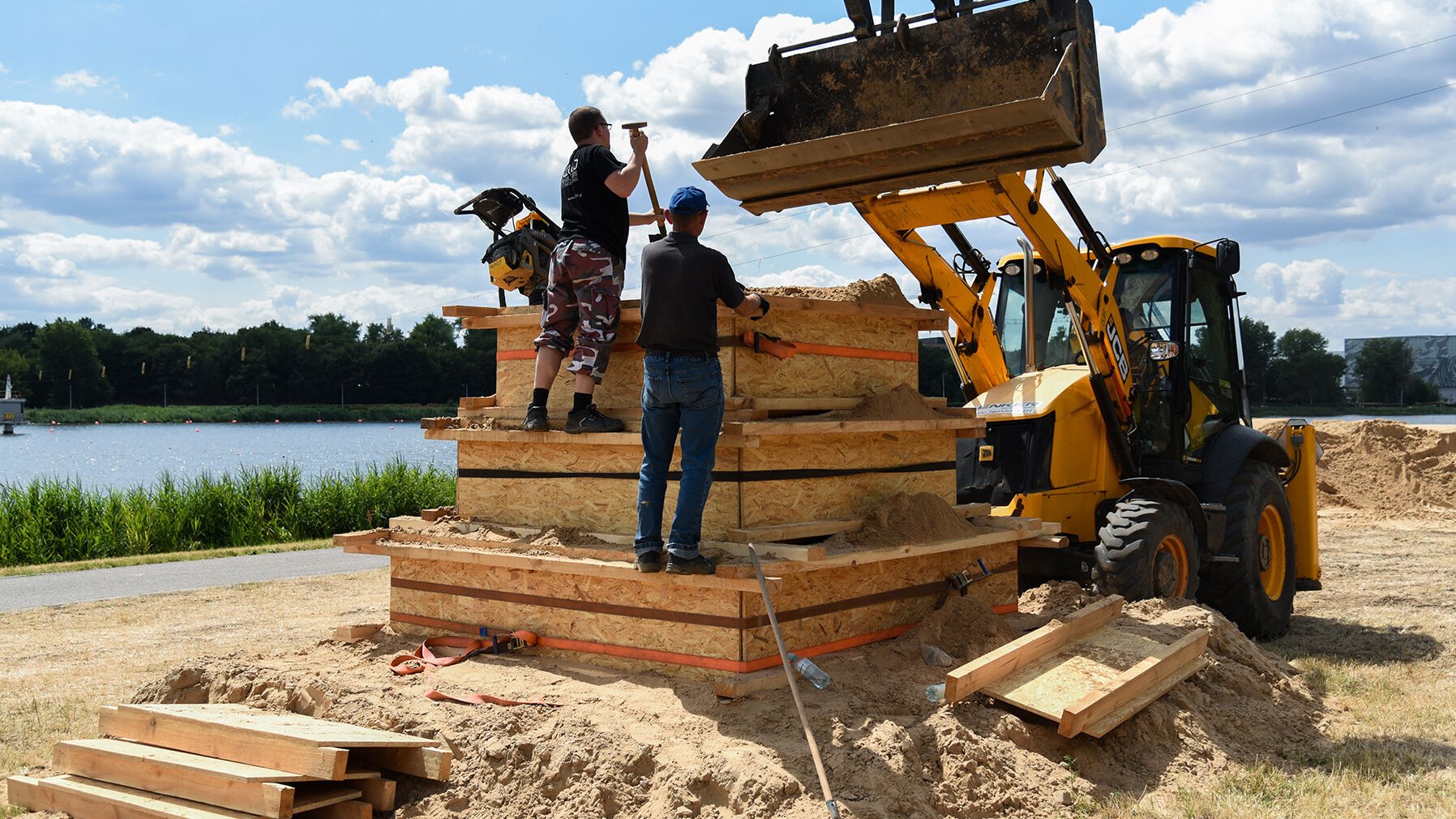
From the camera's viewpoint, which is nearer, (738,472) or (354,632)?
(738,472)

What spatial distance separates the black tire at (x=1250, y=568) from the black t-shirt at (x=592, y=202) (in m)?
5.88

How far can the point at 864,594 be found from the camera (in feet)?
23.6

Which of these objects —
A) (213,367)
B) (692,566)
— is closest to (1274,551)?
(692,566)

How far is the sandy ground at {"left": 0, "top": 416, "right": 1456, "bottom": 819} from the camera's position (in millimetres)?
5535

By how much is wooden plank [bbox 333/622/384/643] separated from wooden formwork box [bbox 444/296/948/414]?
6.01ft

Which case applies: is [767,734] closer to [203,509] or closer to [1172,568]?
[1172,568]

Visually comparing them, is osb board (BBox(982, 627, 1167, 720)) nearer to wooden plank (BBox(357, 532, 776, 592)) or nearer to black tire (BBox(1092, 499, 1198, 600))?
black tire (BBox(1092, 499, 1198, 600))

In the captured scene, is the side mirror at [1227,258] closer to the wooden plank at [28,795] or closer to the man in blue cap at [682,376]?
the man in blue cap at [682,376]

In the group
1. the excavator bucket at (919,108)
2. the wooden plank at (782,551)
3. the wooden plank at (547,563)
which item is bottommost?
the wooden plank at (547,563)

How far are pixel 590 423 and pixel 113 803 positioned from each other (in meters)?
3.17

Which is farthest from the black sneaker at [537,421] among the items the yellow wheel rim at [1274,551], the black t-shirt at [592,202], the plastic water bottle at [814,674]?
the yellow wheel rim at [1274,551]

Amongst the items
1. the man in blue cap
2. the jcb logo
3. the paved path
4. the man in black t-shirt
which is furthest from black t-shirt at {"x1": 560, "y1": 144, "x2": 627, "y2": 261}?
the paved path

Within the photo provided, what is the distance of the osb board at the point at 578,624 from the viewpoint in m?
6.47

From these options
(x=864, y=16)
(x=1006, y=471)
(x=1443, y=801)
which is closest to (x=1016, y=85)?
(x=864, y=16)
